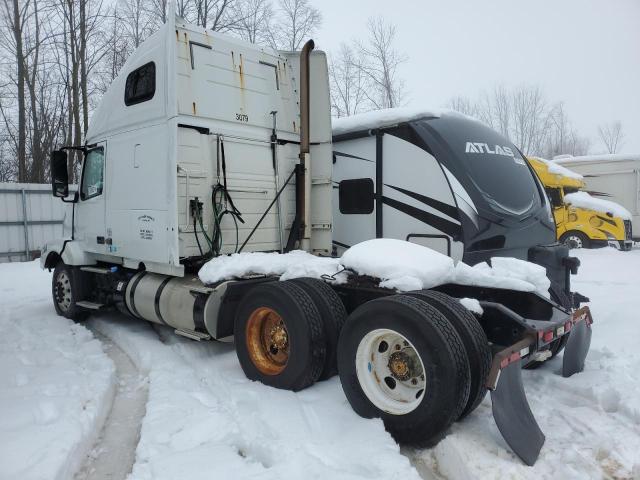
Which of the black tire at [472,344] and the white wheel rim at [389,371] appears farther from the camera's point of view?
the white wheel rim at [389,371]

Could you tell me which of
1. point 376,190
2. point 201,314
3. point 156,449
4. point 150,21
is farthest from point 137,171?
point 150,21

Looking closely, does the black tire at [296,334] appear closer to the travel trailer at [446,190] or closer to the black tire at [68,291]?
the travel trailer at [446,190]

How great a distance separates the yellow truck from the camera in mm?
14672

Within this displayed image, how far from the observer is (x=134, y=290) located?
6160 millimetres

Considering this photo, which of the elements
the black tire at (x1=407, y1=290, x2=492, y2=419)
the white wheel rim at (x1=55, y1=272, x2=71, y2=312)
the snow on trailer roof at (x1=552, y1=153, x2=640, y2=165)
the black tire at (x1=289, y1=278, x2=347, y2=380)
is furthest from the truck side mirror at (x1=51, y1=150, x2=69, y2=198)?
the snow on trailer roof at (x1=552, y1=153, x2=640, y2=165)

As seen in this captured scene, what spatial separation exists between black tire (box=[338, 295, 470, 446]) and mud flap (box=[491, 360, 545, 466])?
0.72ft

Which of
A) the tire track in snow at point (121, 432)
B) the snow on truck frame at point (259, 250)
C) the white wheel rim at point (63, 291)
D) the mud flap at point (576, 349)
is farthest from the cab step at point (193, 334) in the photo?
the mud flap at point (576, 349)

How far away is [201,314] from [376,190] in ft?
7.97

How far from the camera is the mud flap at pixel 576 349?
13.7 feet

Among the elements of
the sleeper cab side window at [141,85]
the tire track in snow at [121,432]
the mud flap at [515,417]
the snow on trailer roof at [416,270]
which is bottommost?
the tire track in snow at [121,432]

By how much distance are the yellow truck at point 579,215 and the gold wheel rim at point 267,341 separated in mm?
12579

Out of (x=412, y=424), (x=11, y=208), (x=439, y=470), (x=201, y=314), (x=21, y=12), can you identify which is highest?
(x=21, y=12)

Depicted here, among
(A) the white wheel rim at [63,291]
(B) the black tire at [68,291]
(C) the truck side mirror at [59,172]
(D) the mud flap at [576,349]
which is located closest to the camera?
(D) the mud flap at [576,349]

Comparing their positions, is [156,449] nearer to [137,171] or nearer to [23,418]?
[23,418]
